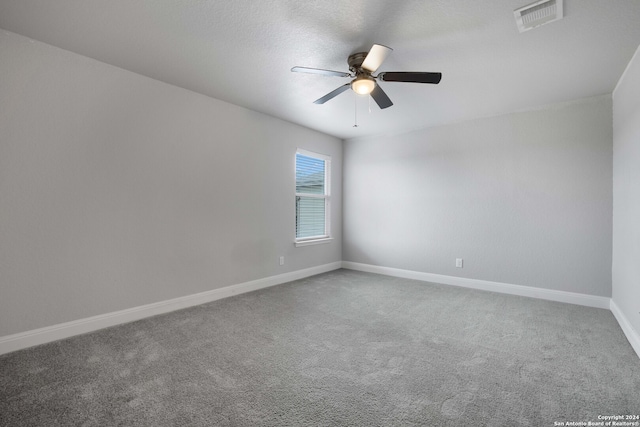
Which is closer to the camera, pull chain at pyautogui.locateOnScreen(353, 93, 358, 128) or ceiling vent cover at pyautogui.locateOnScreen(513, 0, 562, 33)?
ceiling vent cover at pyautogui.locateOnScreen(513, 0, 562, 33)

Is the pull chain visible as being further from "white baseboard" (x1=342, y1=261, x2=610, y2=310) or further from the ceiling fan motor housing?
"white baseboard" (x1=342, y1=261, x2=610, y2=310)

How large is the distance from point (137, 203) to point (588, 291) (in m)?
5.05

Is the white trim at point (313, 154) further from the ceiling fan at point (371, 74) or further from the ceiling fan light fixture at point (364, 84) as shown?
the ceiling fan light fixture at point (364, 84)

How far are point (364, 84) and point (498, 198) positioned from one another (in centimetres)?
269

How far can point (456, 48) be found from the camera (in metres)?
2.44

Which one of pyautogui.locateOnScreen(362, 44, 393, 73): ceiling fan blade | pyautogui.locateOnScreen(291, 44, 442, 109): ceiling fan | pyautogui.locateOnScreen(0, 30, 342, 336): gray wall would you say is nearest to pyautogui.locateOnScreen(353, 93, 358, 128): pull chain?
pyautogui.locateOnScreen(291, 44, 442, 109): ceiling fan

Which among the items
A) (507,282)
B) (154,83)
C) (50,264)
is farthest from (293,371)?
(507,282)

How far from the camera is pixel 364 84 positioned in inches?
99.4

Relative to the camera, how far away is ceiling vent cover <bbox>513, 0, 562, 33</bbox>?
74.2 inches

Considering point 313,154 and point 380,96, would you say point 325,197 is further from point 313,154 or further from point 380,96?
point 380,96

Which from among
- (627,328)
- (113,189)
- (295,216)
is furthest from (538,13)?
(113,189)

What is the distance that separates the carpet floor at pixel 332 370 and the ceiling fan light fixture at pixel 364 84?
2.14 metres

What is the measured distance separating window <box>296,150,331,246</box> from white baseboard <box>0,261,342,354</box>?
98 cm

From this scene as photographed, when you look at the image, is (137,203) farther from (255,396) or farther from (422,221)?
(422,221)
